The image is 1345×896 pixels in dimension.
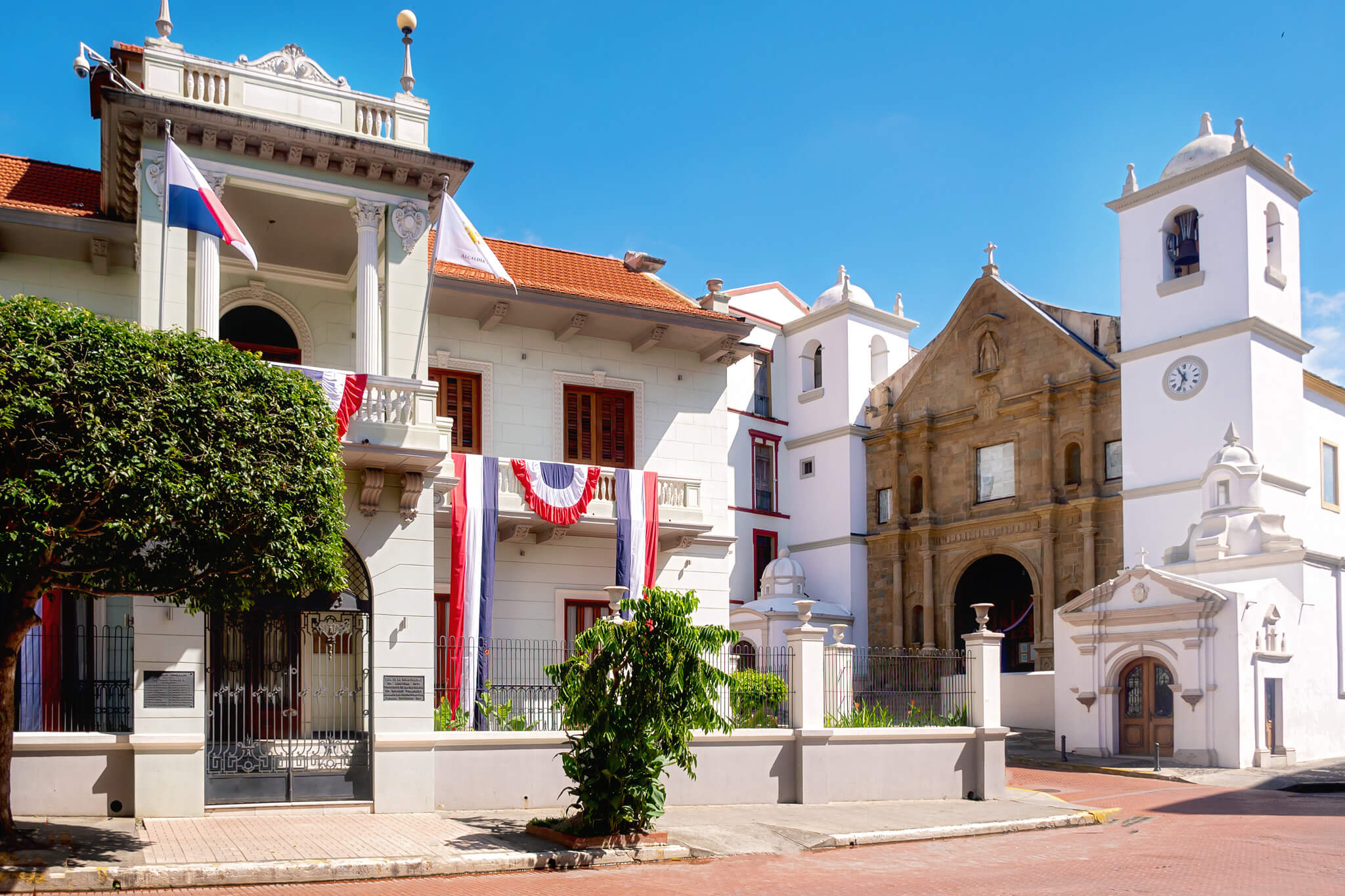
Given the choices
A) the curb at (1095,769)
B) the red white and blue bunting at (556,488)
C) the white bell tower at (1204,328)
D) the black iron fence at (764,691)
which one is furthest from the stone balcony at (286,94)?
the white bell tower at (1204,328)

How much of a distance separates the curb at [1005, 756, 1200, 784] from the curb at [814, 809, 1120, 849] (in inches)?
316

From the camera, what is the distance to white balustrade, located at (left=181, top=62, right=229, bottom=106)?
16.9 m

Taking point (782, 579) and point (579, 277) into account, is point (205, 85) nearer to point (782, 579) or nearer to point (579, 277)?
point (579, 277)

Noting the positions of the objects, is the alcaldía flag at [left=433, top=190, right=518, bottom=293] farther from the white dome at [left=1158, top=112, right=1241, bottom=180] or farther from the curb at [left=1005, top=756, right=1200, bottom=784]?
the white dome at [left=1158, top=112, right=1241, bottom=180]

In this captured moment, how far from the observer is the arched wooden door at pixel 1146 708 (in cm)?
3022

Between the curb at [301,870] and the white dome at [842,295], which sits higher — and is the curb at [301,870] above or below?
below

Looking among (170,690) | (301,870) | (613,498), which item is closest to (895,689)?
(613,498)

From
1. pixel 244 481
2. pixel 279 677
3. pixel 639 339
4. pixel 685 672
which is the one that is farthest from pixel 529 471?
pixel 244 481

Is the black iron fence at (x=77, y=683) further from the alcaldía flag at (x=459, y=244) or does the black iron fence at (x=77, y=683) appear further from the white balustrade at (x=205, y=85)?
the white balustrade at (x=205, y=85)

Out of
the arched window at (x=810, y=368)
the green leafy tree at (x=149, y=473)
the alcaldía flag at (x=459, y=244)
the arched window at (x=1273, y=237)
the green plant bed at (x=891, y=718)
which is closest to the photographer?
the green leafy tree at (x=149, y=473)

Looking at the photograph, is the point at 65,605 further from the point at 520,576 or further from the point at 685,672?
the point at 685,672

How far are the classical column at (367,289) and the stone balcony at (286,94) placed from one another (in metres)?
1.10

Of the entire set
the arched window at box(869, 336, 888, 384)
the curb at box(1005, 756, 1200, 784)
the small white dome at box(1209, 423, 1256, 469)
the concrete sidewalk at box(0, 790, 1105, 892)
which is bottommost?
the curb at box(1005, 756, 1200, 784)

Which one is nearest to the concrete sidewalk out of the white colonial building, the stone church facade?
the stone church facade
